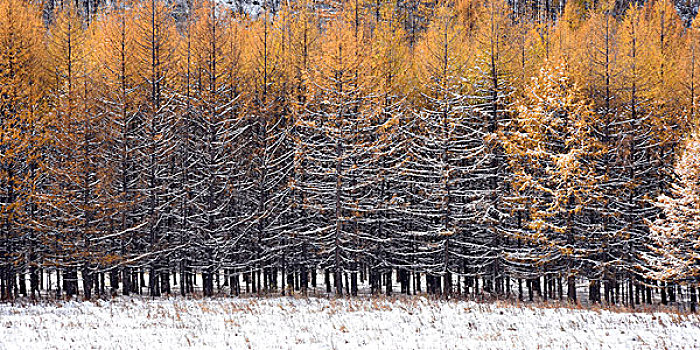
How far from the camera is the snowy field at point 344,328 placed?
10.6 meters

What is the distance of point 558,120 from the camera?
21.4 m

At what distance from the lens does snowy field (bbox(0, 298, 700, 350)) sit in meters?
10.6

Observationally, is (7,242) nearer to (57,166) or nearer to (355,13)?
(57,166)

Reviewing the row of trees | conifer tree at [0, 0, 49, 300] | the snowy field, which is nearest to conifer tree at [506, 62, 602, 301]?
the row of trees

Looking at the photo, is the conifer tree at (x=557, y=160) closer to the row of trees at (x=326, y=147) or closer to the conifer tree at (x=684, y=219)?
the row of trees at (x=326, y=147)

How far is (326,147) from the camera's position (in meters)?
24.3

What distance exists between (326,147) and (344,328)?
511 inches

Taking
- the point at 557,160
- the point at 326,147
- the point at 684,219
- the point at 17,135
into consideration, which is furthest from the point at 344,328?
the point at 684,219

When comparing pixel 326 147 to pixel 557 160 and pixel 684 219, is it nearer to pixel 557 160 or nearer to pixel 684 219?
→ pixel 557 160

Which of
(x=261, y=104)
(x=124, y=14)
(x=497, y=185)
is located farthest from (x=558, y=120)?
(x=124, y=14)

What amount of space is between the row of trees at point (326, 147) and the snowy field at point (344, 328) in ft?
21.0

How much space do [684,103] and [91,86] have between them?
27433mm

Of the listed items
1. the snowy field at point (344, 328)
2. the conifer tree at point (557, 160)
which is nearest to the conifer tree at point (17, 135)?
the snowy field at point (344, 328)

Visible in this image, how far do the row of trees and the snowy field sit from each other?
6.39 metres
